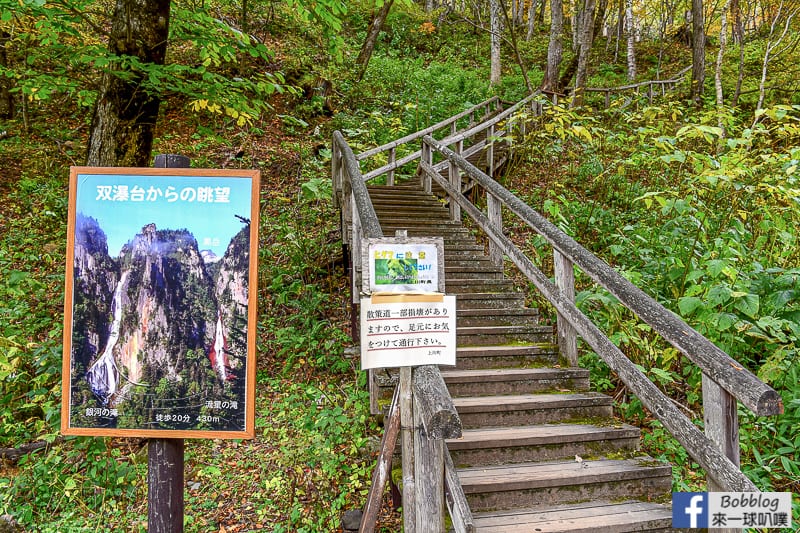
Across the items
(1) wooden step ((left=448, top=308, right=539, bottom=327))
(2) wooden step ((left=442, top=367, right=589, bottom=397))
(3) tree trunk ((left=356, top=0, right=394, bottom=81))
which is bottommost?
(2) wooden step ((left=442, top=367, right=589, bottom=397))

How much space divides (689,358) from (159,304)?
9.50 feet

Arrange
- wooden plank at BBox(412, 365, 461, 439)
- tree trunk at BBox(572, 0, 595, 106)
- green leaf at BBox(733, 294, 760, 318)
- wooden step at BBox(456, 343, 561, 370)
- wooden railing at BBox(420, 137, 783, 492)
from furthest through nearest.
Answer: tree trunk at BBox(572, 0, 595, 106) < wooden step at BBox(456, 343, 561, 370) < green leaf at BBox(733, 294, 760, 318) < wooden railing at BBox(420, 137, 783, 492) < wooden plank at BBox(412, 365, 461, 439)

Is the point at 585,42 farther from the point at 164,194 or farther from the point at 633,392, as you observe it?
the point at 164,194

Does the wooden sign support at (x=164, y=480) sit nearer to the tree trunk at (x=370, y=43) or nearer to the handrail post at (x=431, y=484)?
the handrail post at (x=431, y=484)

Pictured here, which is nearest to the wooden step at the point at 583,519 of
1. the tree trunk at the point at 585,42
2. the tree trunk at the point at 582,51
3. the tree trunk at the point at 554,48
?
the tree trunk at the point at 582,51

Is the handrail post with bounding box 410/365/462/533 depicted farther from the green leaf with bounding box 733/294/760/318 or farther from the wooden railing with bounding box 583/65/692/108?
the wooden railing with bounding box 583/65/692/108

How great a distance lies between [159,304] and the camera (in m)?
2.41

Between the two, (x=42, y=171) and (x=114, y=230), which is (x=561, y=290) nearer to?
A: (x=114, y=230)

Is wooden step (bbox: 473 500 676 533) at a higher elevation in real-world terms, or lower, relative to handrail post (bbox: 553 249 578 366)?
lower

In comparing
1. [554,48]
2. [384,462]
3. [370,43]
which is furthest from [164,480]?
[370,43]

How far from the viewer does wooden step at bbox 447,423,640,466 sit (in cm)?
367

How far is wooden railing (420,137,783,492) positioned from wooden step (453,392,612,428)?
1.86 ft

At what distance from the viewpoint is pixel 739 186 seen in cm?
500

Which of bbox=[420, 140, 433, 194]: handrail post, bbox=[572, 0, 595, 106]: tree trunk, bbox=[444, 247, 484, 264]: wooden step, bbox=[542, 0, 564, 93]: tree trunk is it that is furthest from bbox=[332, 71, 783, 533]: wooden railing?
bbox=[542, 0, 564, 93]: tree trunk
